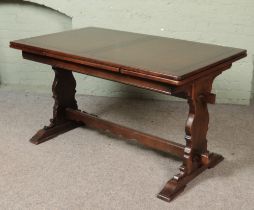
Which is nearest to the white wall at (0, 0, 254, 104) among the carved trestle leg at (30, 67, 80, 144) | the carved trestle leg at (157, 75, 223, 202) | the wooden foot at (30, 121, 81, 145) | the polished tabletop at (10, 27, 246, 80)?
the polished tabletop at (10, 27, 246, 80)

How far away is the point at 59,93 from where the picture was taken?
3.07 m

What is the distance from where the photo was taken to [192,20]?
137 inches

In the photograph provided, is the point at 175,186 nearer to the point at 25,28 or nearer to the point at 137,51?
the point at 137,51

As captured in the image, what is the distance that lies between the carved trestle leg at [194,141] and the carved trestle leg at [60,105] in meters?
1.05

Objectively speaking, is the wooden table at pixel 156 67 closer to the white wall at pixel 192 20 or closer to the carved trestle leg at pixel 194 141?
the carved trestle leg at pixel 194 141

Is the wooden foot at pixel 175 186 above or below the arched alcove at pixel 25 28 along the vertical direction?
below

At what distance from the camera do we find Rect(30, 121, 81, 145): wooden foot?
2969 millimetres

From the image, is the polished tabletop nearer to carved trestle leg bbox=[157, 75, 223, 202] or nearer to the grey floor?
carved trestle leg bbox=[157, 75, 223, 202]

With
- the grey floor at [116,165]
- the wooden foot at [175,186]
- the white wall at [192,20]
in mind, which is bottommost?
the grey floor at [116,165]

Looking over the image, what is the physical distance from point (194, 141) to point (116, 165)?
0.53 meters

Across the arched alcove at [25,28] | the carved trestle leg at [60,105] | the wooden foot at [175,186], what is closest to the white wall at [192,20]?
the arched alcove at [25,28]

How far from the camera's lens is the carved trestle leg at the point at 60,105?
9.82ft

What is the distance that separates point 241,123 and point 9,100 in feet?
6.70

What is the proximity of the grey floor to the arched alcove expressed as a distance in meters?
0.59
